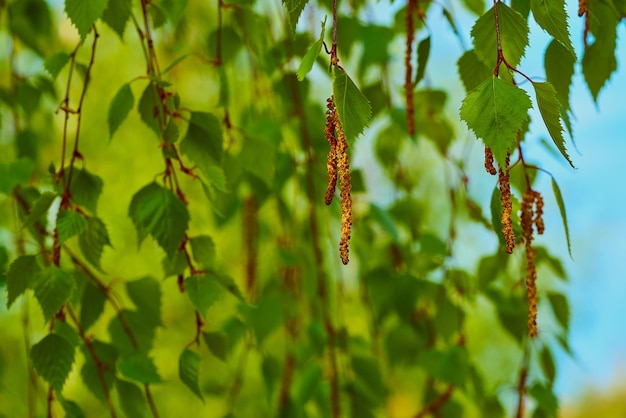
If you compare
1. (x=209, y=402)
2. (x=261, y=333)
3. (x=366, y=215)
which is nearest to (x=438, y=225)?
(x=209, y=402)

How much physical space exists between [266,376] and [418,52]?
453mm

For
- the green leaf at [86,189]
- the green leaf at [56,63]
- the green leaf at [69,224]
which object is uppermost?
the green leaf at [56,63]

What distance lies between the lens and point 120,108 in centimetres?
61

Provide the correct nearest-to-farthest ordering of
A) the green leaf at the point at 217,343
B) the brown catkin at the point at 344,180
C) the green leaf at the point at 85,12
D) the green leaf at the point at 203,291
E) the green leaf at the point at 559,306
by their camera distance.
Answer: the brown catkin at the point at 344,180 < the green leaf at the point at 85,12 < the green leaf at the point at 203,291 < the green leaf at the point at 217,343 < the green leaf at the point at 559,306

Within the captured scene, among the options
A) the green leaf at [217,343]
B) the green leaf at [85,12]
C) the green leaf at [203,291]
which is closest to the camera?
the green leaf at [85,12]

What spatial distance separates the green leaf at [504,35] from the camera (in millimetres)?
432

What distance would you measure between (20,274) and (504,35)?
0.35m

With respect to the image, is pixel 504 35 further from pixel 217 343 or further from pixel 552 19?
pixel 217 343

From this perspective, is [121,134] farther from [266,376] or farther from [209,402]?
[266,376]

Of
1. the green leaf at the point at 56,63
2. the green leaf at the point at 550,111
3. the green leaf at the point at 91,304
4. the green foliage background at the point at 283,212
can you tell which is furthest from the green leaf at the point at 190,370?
the green leaf at the point at 550,111

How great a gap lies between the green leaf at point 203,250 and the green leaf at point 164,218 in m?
0.07

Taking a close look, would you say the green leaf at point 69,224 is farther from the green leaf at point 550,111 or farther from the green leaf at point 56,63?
the green leaf at point 550,111

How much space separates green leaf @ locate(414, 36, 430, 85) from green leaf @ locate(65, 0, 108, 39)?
27cm

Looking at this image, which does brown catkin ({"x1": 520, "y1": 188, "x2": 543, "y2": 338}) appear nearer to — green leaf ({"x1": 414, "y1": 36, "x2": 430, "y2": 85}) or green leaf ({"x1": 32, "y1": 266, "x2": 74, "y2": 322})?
green leaf ({"x1": 414, "y1": 36, "x2": 430, "y2": 85})
